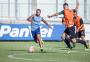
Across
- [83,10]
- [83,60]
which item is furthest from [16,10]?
[83,60]

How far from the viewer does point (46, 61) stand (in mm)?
14062

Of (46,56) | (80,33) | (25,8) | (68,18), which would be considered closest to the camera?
(46,56)

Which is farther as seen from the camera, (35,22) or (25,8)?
(25,8)

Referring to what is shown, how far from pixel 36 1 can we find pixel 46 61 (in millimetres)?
18488

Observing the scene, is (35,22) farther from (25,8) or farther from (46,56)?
(25,8)

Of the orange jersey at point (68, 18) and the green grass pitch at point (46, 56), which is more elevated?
the orange jersey at point (68, 18)

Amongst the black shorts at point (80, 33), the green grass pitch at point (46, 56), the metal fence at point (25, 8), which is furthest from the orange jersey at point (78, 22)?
the metal fence at point (25, 8)

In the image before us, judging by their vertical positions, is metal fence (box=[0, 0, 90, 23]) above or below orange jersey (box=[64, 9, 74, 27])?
above

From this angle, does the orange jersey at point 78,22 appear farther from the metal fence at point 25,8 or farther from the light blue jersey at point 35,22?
the metal fence at point 25,8

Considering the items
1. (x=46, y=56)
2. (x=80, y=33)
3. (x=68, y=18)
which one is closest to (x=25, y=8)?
(x=80, y=33)

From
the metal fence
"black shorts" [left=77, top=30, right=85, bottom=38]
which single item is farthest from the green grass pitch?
the metal fence

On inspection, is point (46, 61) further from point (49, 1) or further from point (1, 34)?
point (49, 1)

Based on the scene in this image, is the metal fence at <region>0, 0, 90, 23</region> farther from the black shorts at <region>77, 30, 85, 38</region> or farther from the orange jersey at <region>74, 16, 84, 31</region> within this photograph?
the orange jersey at <region>74, 16, 84, 31</region>

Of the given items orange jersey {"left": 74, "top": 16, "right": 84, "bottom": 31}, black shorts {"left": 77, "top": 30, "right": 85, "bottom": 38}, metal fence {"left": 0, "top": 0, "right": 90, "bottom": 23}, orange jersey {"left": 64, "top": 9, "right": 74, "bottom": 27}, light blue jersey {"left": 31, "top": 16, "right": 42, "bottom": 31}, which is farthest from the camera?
metal fence {"left": 0, "top": 0, "right": 90, "bottom": 23}
